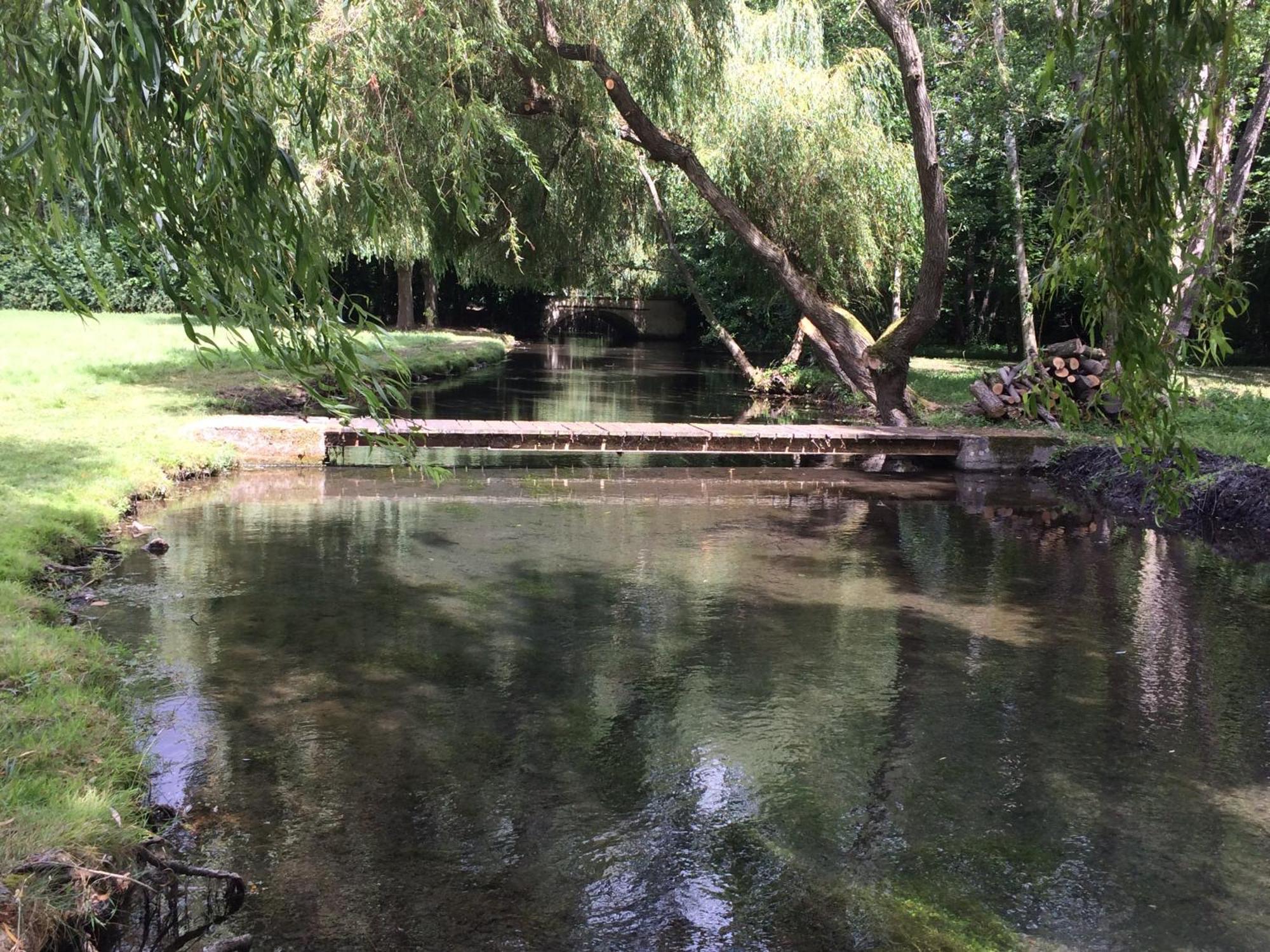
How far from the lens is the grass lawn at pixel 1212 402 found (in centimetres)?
1213

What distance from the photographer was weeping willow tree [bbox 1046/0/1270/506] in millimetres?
3312

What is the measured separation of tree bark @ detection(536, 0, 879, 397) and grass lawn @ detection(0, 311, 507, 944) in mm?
5767

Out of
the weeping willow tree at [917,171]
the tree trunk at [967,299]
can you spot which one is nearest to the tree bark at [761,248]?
the weeping willow tree at [917,171]

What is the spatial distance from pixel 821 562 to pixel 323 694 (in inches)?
170

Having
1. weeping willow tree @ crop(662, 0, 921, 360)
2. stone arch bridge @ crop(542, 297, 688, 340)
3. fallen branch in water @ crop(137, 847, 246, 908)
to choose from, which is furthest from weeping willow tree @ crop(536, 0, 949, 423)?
stone arch bridge @ crop(542, 297, 688, 340)

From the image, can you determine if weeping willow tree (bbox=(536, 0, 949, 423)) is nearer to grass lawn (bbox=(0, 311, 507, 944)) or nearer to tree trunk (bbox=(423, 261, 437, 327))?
grass lawn (bbox=(0, 311, 507, 944))

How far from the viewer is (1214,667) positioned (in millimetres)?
6262

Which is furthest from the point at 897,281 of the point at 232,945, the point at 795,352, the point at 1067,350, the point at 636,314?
the point at 636,314

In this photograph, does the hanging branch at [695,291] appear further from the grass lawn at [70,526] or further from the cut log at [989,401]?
the grass lawn at [70,526]

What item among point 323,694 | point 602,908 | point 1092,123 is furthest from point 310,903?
point 1092,123

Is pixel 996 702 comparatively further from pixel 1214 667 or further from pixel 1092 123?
pixel 1092 123

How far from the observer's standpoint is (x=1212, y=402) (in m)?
15.8

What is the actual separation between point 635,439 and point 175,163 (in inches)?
363

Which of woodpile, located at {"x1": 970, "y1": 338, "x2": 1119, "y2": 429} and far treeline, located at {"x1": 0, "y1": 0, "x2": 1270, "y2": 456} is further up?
far treeline, located at {"x1": 0, "y1": 0, "x2": 1270, "y2": 456}
